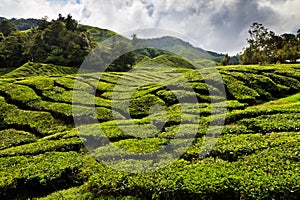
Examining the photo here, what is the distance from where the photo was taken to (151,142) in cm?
1431

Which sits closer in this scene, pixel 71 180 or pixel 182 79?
pixel 71 180

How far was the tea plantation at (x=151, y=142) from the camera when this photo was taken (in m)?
9.94

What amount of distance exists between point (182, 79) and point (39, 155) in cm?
1768

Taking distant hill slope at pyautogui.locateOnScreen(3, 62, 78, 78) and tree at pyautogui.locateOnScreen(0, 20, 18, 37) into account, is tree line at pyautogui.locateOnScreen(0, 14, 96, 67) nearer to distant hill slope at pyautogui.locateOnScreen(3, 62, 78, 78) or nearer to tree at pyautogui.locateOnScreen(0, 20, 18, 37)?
tree at pyautogui.locateOnScreen(0, 20, 18, 37)

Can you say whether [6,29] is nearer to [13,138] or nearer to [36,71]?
[36,71]

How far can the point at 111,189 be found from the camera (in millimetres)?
10602

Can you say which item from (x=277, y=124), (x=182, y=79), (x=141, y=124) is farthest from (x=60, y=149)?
(x=182, y=79)

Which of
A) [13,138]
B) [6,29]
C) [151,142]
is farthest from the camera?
[6,29]

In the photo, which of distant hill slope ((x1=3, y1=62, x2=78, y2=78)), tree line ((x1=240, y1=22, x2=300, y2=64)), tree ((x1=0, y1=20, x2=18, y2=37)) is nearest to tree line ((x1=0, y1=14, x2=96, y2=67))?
tree ((x1=0, y1=20, x2=18, y2=37))

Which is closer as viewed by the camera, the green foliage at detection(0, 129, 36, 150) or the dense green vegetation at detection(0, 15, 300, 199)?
the dense green vegetation at detection(0, 15, 300, 199)

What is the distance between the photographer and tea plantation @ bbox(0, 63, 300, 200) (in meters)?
9.94

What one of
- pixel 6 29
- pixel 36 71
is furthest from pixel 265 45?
pixel 6 29

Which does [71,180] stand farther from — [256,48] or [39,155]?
[256,48]

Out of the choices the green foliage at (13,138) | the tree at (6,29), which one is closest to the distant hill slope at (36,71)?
the tree at (6,29)
